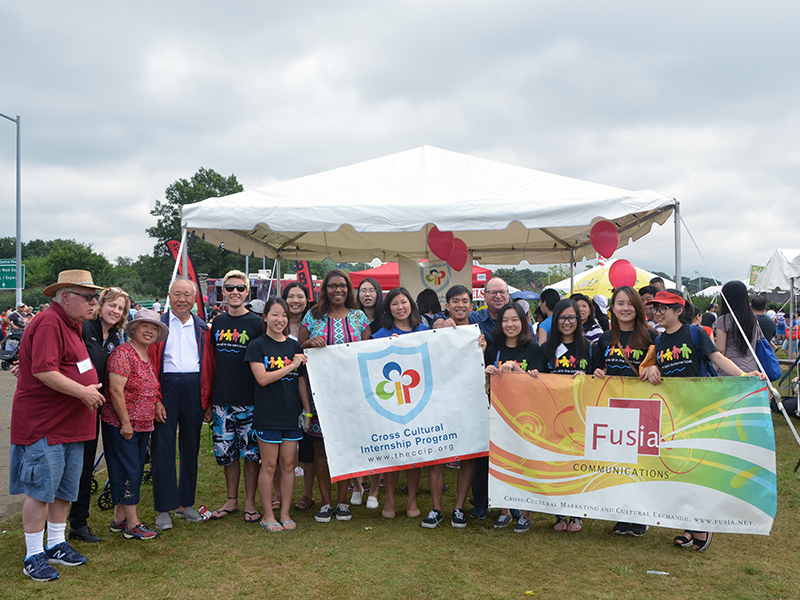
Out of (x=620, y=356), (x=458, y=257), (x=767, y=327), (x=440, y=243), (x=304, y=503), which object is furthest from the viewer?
(x=458, y=257)

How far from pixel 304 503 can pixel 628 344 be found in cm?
292

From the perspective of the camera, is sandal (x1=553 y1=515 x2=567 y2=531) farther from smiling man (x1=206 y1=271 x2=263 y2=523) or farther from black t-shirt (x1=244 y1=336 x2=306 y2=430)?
smiling man (x1=206 y1=271 x2=263 y2=523)

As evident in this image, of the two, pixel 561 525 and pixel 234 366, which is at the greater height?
pixel 234 366

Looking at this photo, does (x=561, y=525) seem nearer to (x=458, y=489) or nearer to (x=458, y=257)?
(x=458, y=489)

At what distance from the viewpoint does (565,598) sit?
10.5 feet

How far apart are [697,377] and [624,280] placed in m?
2.92

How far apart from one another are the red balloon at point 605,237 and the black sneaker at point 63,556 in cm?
552

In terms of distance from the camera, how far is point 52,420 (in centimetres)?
350

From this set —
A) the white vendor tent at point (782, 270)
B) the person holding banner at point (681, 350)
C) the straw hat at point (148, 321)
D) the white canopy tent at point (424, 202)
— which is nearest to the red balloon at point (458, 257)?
the white canopy tent at point (424, 202)

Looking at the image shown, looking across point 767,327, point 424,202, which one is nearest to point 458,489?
point 424,202

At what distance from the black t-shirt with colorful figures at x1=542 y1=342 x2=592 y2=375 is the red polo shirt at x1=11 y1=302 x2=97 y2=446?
10.5 ft

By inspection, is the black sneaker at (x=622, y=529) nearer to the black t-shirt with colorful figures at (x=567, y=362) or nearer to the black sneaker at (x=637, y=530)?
the black sneaker at (x=637, y=530)

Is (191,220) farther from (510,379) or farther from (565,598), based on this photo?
(565,598)

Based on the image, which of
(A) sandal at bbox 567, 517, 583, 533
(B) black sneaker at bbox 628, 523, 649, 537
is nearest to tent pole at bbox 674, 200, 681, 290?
(B) black sneaker at bbox 628, 523, 649, 537
